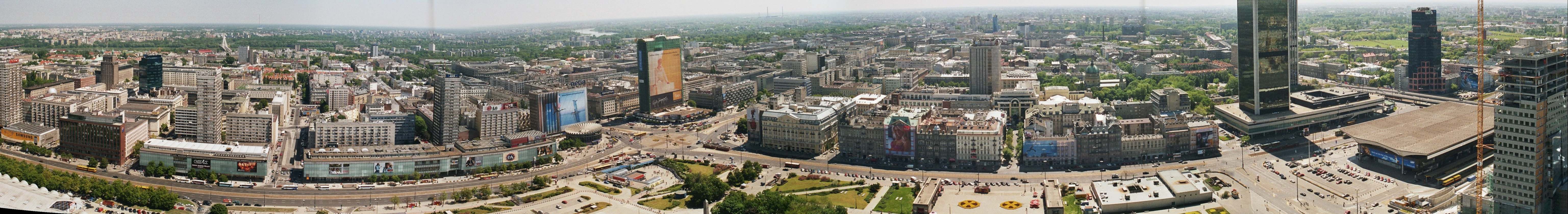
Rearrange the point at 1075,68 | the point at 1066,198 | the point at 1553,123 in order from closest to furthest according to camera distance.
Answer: the point at 1553,123 → the point at 1066,198 → the point at 1075,68

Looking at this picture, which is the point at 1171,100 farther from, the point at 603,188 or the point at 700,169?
the point at 603,188

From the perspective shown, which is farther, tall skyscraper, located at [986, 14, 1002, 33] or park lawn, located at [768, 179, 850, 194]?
tall skyscraper, located at [986, 14, 1002, 33]

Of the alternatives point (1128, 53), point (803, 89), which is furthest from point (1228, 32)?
point (803, 89)

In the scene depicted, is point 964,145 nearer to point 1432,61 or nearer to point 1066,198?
point 1066,198

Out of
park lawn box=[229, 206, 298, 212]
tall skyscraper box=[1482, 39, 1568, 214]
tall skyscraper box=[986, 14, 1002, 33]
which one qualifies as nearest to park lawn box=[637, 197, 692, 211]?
park lawn box=[229, 206, 298, 212]

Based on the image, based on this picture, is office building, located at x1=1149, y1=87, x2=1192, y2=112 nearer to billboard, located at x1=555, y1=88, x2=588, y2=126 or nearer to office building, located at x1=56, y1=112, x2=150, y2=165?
billboard, located at x1=555, y1=88, x2=588, y2=126

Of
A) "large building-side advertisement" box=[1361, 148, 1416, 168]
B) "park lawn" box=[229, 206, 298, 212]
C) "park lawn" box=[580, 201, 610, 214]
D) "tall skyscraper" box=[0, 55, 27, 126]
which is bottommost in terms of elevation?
"park lawn" box=[580, 201, 610, 214]
